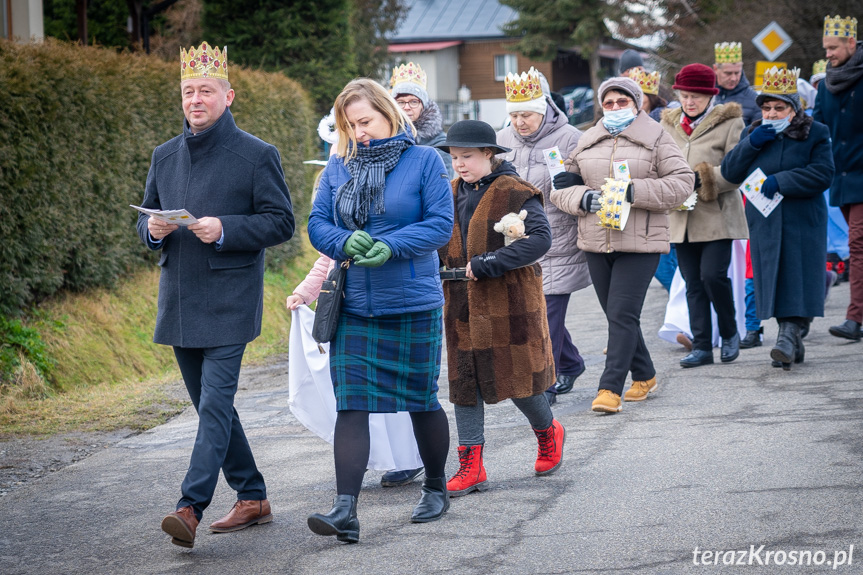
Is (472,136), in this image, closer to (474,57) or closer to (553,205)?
(553,205)

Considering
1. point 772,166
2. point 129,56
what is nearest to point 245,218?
point 772,166

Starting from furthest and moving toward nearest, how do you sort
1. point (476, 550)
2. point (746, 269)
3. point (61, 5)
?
point (61, 5)
point (746, 269)
point (476, 550)

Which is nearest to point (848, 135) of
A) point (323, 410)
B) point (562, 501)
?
point (562, 501)

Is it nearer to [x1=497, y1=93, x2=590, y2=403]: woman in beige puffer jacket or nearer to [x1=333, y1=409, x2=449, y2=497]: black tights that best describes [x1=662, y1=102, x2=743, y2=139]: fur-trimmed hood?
[x1=497, y1=93, x2=590, y2=403]: woman in beige puffer jacket

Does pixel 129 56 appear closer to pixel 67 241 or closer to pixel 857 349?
pixel 67 241

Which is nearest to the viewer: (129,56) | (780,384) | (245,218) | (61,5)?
(245,218)

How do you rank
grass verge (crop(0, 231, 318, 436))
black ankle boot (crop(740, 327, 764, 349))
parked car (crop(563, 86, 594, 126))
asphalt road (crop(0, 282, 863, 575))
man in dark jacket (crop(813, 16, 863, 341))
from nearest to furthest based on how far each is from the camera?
asphalt road (crop(0, 282, 863, 575)), grass verge (crop(0, 231, 318, 436)), man in dark jacket (crop(813, 16, 863, 341)), black ankle boot (crop(740, 327, 764, 349)), parked car (crop(563, 86, 594, 126))

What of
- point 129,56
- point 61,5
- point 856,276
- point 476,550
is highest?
point 61,5

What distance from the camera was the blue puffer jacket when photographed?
4617 mm

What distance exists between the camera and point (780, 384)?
7324 millimetres

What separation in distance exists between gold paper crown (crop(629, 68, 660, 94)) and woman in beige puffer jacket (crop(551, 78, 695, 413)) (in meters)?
2.31

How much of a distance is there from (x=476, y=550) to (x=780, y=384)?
12.0ft

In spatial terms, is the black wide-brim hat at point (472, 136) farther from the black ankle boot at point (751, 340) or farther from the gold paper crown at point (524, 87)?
the black ankle boot at point (751, 340)

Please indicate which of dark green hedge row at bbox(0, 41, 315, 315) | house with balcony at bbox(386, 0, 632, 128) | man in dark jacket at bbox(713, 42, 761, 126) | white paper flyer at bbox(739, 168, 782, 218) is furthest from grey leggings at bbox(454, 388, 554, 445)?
house with balcony at bbox(386, 0, 632, 128)
